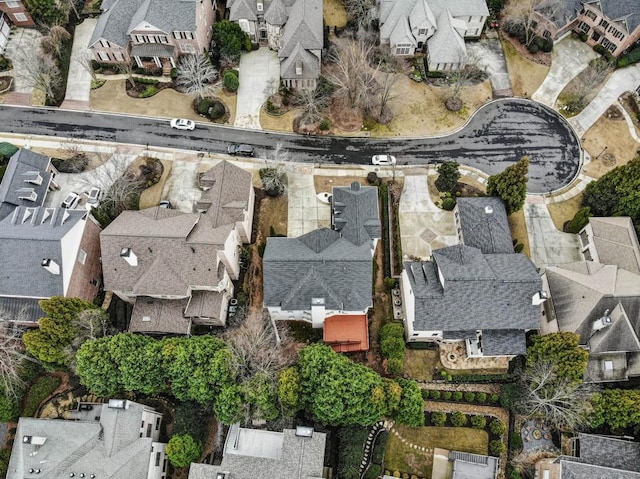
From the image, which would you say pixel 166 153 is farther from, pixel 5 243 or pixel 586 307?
pixel 586 307

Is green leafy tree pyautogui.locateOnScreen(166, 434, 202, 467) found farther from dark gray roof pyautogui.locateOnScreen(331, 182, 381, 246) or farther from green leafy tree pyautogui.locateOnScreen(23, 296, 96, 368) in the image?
dark gray roof pyautogui.locateOnScreen(331, 182, 381, 246)

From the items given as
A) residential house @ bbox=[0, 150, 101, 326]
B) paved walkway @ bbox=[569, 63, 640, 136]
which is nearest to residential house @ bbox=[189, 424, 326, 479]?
residential house @ bbox=[0, 150, 101, 326]

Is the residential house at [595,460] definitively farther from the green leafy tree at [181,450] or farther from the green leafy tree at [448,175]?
the green leafy tree at [181,450]

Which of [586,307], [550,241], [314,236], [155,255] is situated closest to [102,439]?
[155,255]

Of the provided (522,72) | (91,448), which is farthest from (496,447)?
(522,72)

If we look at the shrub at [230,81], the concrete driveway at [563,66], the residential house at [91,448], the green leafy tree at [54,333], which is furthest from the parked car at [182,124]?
the concrete driveway at [563,66]

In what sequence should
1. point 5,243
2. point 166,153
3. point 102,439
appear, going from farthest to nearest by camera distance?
1. point 166,153
2. point 5,243
3. point 102,439

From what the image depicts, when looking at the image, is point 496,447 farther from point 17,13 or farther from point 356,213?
point 17,13
